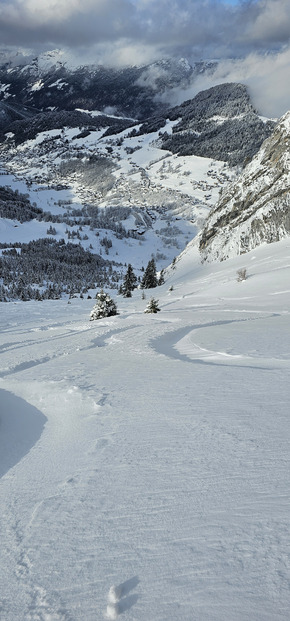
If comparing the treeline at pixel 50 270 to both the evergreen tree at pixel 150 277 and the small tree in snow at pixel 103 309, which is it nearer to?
the evergreen tree at pixel 150 277

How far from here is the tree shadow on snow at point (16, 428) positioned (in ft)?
13.2

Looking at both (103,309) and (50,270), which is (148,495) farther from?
(50,270)

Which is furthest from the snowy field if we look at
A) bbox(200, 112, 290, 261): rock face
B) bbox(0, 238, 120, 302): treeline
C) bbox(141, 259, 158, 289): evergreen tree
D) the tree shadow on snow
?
bbox(0, 238, 120, 302): treeline

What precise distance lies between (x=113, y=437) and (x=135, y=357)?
4.08m

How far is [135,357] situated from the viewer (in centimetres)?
797

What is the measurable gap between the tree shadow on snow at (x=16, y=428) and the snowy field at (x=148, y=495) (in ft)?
0.10

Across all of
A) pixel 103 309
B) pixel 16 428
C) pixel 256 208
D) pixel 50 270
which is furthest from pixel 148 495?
pixel 50 270

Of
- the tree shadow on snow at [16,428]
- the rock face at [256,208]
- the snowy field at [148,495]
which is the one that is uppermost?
the rock face at [256,208]

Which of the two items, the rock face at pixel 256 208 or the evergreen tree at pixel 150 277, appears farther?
the evergreen tree at pixel 150 277

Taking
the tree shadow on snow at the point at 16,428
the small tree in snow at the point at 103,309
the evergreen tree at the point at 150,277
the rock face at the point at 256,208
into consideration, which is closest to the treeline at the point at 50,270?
the evergreen tree at the point at 150,277

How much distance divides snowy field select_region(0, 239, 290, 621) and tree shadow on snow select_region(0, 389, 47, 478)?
0.10ft

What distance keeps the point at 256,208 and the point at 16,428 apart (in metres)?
51.8

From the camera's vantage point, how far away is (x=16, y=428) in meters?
4.87

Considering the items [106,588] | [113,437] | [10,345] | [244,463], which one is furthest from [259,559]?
[10,345]
